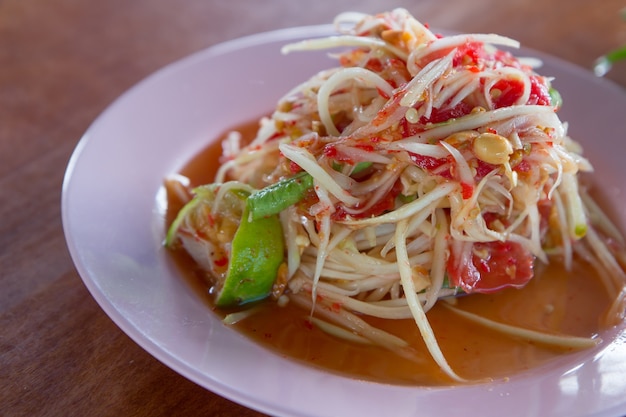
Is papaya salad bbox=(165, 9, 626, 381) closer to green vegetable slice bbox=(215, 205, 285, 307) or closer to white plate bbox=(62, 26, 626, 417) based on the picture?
green vegetable slice bbox=(215, 205, 285, 307)

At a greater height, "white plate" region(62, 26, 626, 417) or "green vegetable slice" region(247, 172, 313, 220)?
"green vegetable slice" region(247, 172, 313, 220)

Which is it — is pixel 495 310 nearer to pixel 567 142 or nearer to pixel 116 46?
pixel 567 142

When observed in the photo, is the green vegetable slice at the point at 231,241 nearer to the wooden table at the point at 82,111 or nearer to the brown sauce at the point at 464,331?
the brown sauce at the point at 464,331

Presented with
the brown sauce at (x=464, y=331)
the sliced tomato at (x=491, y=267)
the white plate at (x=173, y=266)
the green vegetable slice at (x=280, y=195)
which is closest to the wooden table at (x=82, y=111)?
the white plate at (x=173, y=266)

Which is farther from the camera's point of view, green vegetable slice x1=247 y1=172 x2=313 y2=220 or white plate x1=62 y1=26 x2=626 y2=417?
green vegetable slice x1=247 y1=172 x2=313 y2=220

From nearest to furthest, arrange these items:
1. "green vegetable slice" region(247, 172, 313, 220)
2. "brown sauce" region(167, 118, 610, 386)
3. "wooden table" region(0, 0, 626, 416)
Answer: "wooden table" region(0, 0, 626, 416) → "brown sauce" region(167, 118, 610, 386) → "green vegetable slice" region(247, 172, 313, 220)

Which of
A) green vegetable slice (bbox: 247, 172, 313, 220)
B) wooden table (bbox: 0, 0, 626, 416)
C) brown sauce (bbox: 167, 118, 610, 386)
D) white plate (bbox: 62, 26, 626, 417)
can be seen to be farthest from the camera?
green vegetable slice (bbox: 247, 172, 313, 220)

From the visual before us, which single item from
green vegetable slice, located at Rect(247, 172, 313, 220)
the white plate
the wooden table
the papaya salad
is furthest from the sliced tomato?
the wooden table
